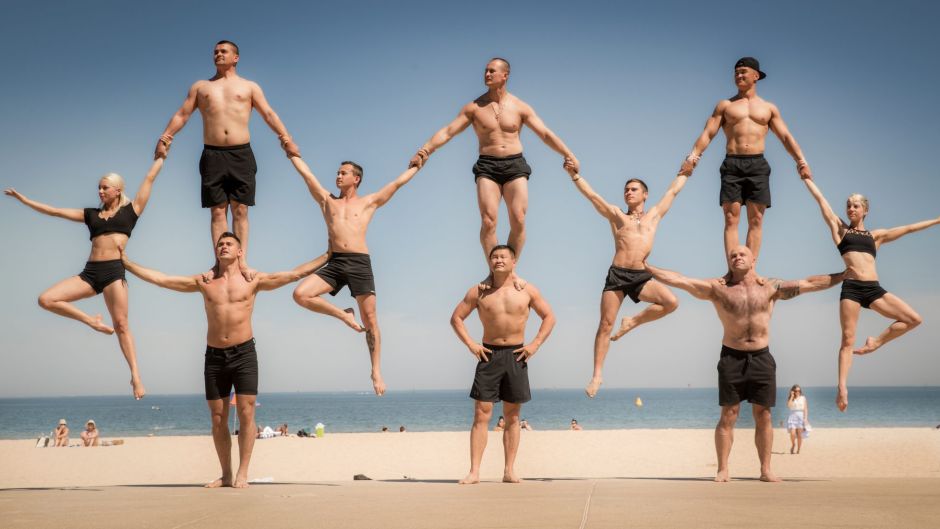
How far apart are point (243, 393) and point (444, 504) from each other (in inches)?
137

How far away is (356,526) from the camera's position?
291 inches

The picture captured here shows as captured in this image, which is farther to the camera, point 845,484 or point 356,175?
point 356,175

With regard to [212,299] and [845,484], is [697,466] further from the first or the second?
[212,299]

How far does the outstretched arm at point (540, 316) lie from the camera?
38.5 feet

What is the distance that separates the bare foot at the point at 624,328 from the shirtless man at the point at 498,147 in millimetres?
1629

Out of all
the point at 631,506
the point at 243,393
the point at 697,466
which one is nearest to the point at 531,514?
the point at 631,506

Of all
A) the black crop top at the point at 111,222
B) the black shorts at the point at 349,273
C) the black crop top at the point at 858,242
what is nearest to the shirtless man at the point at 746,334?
the black crop top at the point at 858,242

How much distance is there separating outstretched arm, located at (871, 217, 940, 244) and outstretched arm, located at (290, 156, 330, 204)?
7268mm

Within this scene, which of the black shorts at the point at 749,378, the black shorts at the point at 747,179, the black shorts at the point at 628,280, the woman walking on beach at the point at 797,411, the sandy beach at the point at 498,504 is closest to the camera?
the sandy beach at the point at 498,504

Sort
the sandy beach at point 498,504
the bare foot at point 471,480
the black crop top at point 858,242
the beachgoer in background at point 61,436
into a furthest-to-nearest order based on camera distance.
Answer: the beachgoer in background at point 61,436 < the black crop top at point 858,242 < the bare foot at point 471,480 < the sandy beach at point 498,504

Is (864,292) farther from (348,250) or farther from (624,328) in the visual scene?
(348,250)

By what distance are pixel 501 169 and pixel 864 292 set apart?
5.11m

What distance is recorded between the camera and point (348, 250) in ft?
40.2

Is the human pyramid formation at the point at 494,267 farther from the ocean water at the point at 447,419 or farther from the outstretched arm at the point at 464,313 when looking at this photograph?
the ocean water at the point at 447,419
